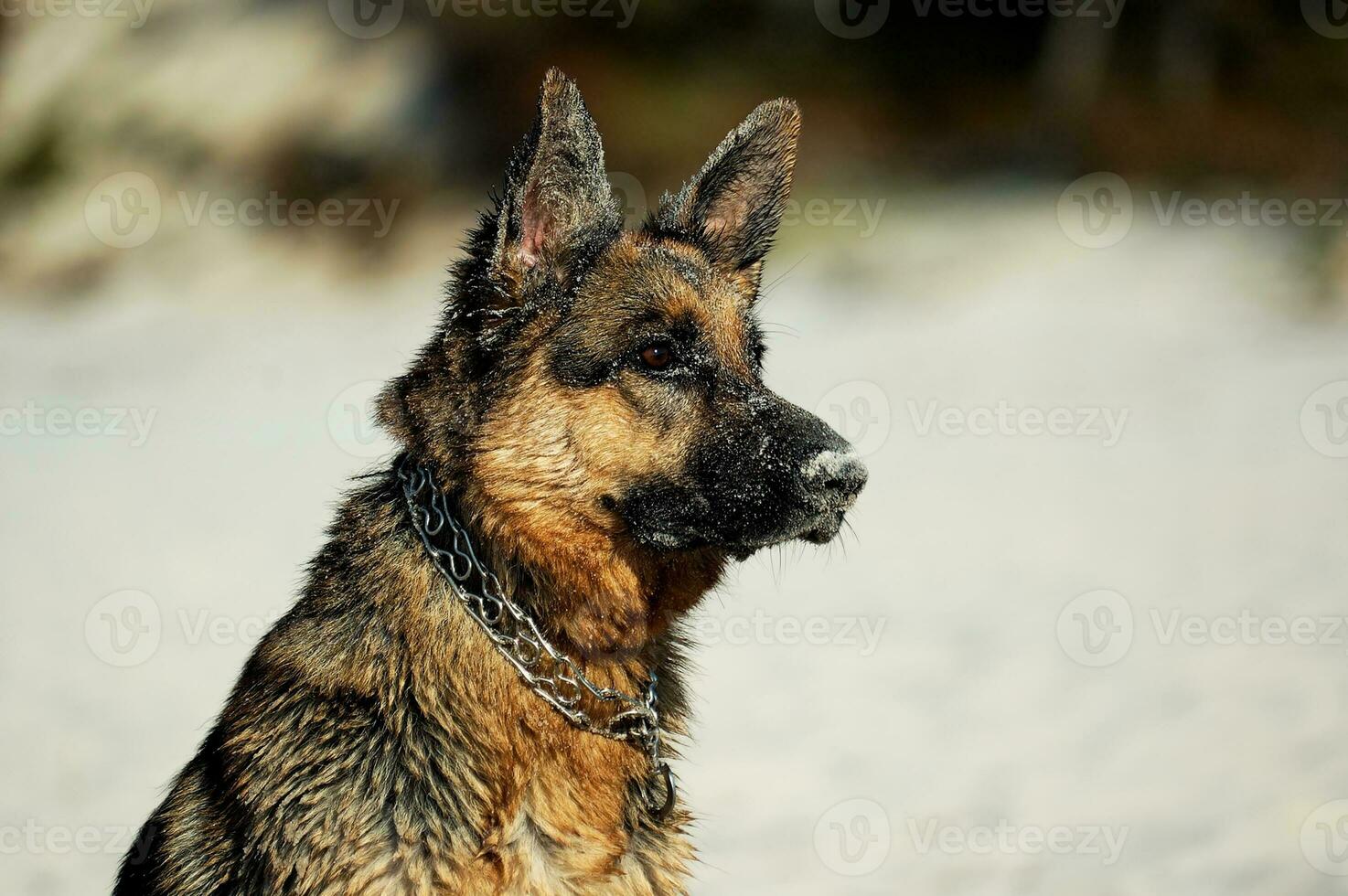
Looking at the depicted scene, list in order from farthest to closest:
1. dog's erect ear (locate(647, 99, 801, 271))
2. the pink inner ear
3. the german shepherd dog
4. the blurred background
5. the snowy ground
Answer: the blurred background, the snowy ground, dog's erect ear (locate(647, 99, 801, 271)), the pink inner ear, the german shepherd dog

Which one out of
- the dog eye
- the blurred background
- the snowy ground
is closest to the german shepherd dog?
the dog eye

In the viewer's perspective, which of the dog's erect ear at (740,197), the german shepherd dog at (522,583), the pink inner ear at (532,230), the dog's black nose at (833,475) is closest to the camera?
the german shepherd dog at (522,583)

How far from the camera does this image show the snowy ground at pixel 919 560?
617 cm

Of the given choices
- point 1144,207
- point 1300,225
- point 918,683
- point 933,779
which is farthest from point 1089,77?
point 933,779

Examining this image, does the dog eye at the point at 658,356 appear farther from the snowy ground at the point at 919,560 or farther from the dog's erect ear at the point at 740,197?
the snowy ground at the point at 919,560

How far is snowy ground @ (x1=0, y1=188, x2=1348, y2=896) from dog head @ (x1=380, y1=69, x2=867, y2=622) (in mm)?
659

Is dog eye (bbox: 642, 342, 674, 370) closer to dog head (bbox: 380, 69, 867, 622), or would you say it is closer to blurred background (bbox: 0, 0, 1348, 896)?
dog head (bbox: 380, 69, 867, 622)


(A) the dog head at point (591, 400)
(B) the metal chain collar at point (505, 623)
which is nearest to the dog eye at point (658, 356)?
(A) the dog head at point (591, 400)

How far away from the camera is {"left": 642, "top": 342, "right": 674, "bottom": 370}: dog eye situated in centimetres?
371

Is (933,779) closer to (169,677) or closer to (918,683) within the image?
(918,683)

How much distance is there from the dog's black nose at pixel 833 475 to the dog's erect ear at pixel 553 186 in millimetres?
970

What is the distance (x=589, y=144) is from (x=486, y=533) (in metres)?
1.11

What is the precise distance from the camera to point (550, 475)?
11.7 ft

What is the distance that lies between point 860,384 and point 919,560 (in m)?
3.23
